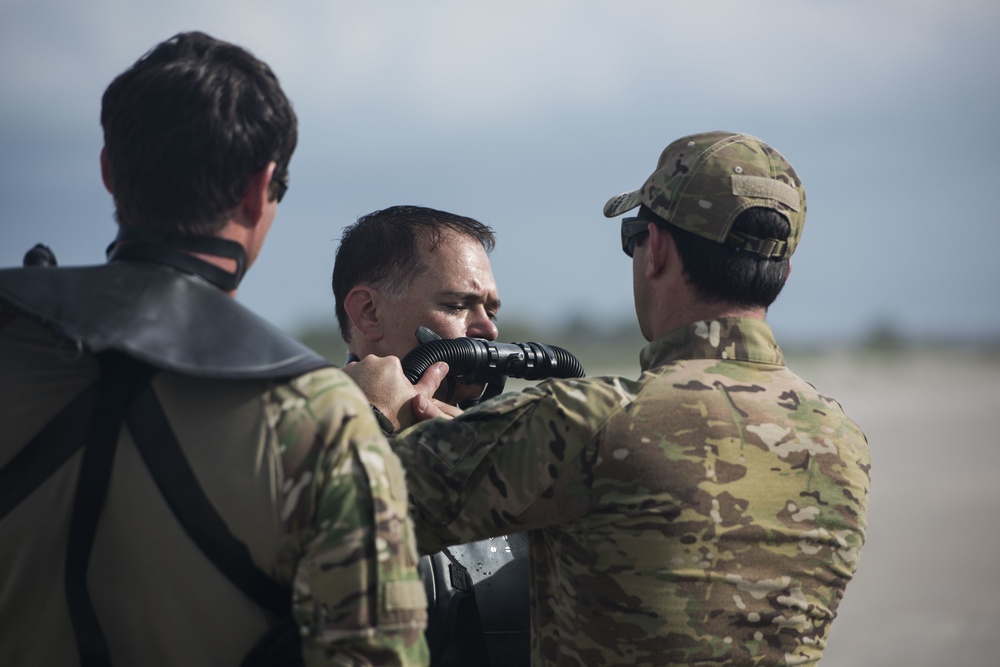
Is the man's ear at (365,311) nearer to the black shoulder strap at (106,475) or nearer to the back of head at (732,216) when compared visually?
the back of head at (732,216)

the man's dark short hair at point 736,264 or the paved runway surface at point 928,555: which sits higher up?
the man's dark short hair at point 736,264

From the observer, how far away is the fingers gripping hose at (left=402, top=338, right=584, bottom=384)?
391cm

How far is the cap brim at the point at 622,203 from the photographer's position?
350cm

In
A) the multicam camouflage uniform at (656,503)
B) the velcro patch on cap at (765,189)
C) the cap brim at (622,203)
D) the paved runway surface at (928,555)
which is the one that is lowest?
the paved runway surface at (928,555)

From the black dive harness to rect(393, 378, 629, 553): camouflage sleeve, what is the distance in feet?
2.24

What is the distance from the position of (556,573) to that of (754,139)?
1.43 m

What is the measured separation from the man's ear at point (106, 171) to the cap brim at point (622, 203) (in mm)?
1633

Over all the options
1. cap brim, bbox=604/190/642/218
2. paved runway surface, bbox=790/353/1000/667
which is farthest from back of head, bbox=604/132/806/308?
paved runway surface, bbox=790/353/1000/667

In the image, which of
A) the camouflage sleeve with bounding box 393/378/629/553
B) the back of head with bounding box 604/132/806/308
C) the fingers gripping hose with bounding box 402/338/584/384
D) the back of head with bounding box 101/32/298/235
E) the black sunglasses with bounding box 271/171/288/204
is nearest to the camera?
the back of head with bounding box 101/32/298/235

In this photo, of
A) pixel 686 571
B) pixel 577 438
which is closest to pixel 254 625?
pixel 577 438

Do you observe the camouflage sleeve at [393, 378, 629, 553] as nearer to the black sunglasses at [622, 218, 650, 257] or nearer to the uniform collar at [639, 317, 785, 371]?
the uniform collar at [639, 317, 785, 371]

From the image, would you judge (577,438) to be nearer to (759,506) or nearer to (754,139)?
(759,506)

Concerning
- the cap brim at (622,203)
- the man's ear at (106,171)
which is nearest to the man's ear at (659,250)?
the cap brim at (622,203)

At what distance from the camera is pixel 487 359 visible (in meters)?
4.05
